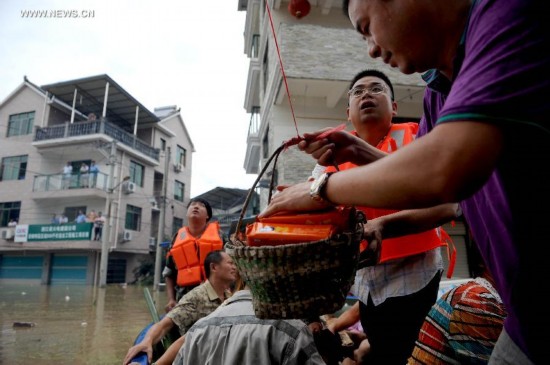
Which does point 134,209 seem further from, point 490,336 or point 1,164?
point 490,336

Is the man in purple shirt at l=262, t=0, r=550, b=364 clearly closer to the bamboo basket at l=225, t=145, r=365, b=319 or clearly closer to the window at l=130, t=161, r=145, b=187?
the bamboo basket at l=225, t=145, r=365, b=319

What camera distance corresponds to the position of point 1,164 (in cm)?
2684

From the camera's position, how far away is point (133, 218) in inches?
1077

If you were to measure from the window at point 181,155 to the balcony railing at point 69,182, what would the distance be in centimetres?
947

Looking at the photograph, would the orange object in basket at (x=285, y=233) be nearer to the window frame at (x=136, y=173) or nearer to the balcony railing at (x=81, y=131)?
the balcony railing at (x=81, y=131)

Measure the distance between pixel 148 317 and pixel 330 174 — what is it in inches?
411

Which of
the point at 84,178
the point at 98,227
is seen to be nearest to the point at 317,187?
the point at 98,227

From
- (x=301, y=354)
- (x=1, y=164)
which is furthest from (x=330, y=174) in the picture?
(x=1, y=164)

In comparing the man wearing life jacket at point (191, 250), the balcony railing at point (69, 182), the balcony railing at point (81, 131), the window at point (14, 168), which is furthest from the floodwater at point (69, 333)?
the window at point (14, 168)

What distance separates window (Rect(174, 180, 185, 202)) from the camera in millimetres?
31947

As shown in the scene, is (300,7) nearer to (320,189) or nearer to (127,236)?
(320,189)

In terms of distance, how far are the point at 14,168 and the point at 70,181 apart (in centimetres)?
551

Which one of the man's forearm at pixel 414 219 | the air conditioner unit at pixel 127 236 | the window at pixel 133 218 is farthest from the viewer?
the window at pixel 133 218

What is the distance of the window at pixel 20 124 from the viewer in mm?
26375
